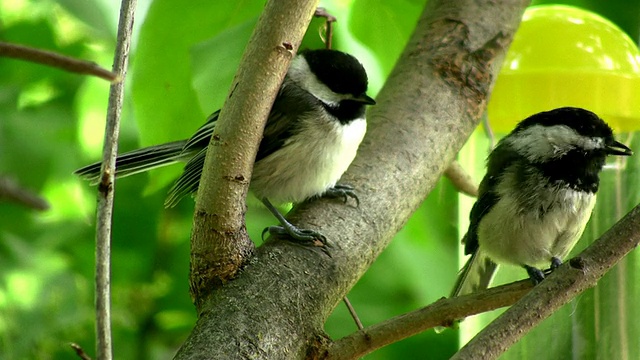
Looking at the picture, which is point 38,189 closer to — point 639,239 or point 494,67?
point 494,67

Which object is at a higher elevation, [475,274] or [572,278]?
[475,274]

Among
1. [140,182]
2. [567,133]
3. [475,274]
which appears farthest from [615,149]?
[140,182]

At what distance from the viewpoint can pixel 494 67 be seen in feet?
3.94

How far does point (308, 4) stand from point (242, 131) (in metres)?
0.14

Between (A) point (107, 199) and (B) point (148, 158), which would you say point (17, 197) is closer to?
(A) point (107, 199)

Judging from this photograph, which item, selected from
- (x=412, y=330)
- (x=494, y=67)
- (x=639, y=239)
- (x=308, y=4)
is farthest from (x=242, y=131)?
(x=494, y=67)

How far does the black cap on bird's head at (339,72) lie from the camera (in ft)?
3.97

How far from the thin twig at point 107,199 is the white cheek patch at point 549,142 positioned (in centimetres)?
82

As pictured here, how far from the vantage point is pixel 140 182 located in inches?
71.1

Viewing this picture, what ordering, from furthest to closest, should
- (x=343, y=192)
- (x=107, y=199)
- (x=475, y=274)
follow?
(x=475, y=274), (x=343, y=192), (x=107, y=199)

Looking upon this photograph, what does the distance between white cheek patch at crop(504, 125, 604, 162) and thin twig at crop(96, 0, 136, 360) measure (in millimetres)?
822

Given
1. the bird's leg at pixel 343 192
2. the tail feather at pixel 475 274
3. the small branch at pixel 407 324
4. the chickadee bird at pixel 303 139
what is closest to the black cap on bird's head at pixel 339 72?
the chickadee bird at pixel 303 139

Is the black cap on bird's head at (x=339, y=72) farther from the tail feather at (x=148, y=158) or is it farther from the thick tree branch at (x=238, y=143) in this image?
the thick tree branch at (x=238, y=143)

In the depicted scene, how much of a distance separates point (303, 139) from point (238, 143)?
48 centimetres
